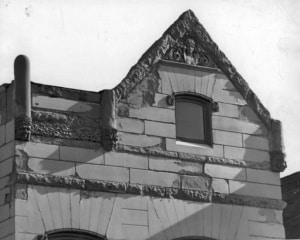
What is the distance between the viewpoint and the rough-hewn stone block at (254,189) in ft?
87.4

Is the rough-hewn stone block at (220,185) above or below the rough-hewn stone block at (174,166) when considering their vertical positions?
below

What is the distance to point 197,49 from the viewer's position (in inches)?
1080

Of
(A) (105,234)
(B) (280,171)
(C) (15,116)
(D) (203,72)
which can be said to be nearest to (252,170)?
(B) (280,171)

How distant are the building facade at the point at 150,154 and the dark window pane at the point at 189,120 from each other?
0.03 metres

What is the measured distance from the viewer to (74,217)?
24016 millimetres

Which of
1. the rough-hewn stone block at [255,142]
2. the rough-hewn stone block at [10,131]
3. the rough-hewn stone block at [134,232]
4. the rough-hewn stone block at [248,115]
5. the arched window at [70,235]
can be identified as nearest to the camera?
the arched window at [70,235]

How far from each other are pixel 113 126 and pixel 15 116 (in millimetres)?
2538

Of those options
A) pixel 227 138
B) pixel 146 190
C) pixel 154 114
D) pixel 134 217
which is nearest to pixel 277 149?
pixel 227 138

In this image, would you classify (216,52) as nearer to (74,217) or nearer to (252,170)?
(252,170)

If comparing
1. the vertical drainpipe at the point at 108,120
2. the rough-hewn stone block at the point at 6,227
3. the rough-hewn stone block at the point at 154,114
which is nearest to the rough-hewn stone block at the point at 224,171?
the rough-hewn stone block at the point at 154,114

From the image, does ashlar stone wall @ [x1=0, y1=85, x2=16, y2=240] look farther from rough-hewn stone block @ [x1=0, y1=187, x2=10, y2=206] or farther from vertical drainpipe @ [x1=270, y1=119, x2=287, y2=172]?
vertical drainpipe @ [x1=270, y1=119, x2=287, y2=172]

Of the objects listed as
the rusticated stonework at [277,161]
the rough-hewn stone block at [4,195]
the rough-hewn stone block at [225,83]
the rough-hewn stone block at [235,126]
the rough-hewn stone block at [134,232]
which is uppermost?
the rough-hewn stone block at [225,83]

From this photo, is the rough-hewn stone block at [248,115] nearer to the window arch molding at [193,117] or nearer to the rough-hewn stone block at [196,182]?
the window arch molding at [193,117]

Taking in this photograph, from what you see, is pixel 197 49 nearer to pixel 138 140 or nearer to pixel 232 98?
pixel 232 98
